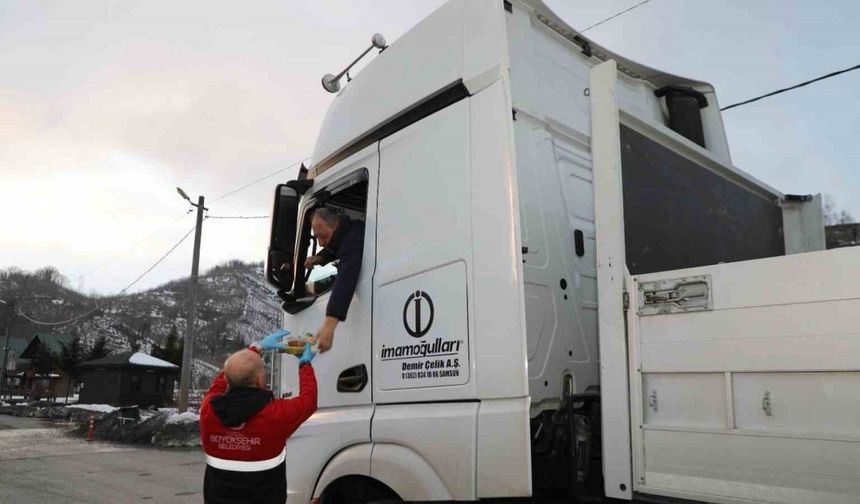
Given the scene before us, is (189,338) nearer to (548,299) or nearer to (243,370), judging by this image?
(243,370)

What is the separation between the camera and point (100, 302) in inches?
1427

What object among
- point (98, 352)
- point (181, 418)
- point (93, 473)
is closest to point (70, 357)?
point (98, 352)

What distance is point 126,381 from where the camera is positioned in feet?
107

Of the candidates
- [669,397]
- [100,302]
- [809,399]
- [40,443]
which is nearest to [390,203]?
[669,397]

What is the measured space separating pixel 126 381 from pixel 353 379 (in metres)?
33.9

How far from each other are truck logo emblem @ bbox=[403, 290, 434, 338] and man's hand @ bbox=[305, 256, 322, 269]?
99 cm

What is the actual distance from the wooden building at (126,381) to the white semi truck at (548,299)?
33.1 meters

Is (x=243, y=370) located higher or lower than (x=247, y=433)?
higher

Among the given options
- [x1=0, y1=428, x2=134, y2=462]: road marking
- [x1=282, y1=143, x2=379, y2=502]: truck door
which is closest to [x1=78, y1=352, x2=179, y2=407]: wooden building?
[x1=0, y1=428, x2=134, y2=462]: road marking

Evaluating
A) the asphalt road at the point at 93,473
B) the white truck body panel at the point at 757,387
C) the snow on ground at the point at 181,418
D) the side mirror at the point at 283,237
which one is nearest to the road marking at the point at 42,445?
the asphalt road at the point at 93,473

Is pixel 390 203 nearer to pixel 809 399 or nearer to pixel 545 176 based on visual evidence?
pixel 545 176

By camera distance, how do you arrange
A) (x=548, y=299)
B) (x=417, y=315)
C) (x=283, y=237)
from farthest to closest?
(x=283, y=237) → (x=548, y=299) → (x=417, y=315)

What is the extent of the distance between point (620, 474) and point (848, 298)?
0.94 metres

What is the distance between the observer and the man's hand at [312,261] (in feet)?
12.2
